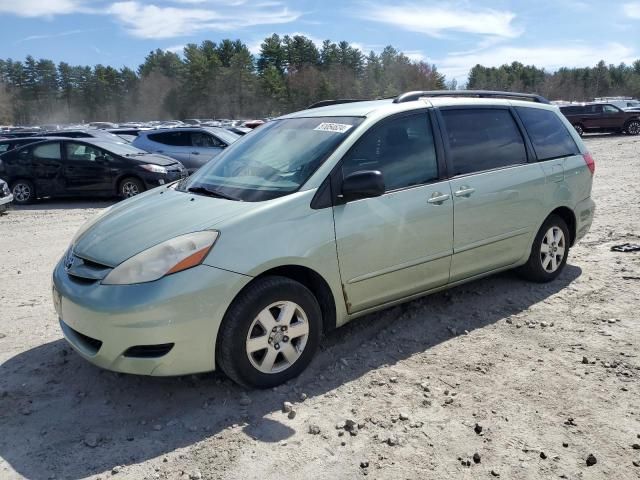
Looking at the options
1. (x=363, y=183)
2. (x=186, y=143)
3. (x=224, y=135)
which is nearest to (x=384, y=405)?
(x=363, y=183)

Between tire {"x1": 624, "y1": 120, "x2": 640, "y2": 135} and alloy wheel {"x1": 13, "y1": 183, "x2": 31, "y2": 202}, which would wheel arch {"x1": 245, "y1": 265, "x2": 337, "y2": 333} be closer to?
alloy wheel {"x1": 13, "y1": 183, "x2": 31, "y2": 202}

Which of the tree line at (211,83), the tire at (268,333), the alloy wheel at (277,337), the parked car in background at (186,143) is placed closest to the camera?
the tire at (268,333)

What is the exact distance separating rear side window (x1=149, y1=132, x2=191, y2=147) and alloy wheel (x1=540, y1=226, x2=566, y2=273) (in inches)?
439

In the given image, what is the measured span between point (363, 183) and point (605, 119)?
29.4 metres

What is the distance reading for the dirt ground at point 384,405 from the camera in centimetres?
287

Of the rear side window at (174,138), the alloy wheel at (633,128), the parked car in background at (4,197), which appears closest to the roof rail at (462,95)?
the parked car in background at (4,197)

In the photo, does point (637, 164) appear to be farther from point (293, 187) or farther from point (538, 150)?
point (293, 187)

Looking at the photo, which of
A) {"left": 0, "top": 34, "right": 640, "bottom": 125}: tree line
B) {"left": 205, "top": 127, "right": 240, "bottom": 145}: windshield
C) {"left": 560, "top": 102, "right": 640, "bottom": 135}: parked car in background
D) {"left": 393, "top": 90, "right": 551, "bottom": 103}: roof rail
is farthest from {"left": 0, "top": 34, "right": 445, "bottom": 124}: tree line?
{"left": 393, "top": 90, "right": 551, "bottom": 103}: roof rail

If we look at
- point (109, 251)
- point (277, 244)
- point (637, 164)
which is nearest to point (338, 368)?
point (277, 244)

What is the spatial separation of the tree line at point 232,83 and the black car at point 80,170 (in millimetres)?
76065

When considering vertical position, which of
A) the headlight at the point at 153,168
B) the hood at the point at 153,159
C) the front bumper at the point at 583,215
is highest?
the hood at the point at 153,159

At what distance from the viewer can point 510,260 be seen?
197 inches

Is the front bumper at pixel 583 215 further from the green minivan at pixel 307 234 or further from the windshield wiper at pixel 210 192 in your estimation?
the windshield wiper at pixel 210 192

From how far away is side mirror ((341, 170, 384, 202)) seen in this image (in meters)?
3.70
